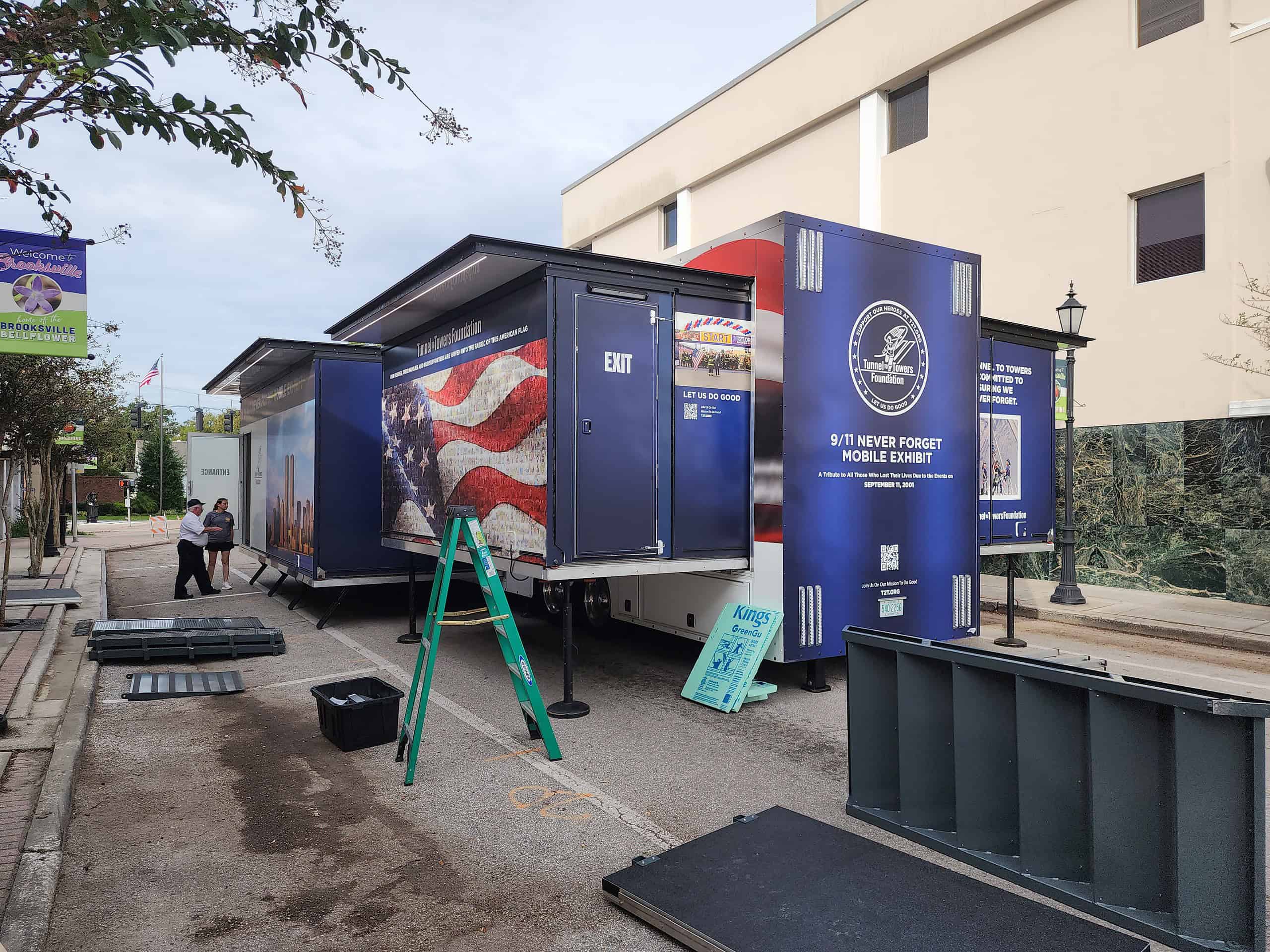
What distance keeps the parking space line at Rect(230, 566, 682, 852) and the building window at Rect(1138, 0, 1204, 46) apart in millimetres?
15342

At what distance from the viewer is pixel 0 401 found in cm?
1125

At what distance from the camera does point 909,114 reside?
19156 millimetres

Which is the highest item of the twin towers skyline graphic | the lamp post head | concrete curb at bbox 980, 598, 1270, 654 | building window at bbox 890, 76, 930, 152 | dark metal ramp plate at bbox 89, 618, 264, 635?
building window at bbox 890, 76, 930, 152

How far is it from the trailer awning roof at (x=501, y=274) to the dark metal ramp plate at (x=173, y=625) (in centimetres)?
392

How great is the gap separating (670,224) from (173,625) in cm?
2134

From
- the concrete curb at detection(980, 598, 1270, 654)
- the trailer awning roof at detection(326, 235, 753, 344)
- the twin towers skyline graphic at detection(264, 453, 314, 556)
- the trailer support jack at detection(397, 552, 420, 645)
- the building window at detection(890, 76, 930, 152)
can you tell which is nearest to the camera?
the trailer awning roof at detection(326, 235, 753, 344)

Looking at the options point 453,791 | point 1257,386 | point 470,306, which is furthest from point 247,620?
point 1257,386

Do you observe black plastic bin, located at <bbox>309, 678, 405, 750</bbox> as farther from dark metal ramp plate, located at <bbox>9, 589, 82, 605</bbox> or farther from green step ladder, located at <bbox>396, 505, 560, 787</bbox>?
dark metal ramp plate, located at <bbox>9, 589, 82, 605</bbox>

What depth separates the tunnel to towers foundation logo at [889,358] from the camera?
704cm

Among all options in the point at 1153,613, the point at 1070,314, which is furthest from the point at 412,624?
the point at 1153,613

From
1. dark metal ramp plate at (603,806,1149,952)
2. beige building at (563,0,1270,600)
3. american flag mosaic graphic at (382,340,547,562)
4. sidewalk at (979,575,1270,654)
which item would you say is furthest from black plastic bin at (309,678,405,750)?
beige building at (563,0,1270,600)

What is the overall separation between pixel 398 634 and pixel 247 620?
1.75 metres

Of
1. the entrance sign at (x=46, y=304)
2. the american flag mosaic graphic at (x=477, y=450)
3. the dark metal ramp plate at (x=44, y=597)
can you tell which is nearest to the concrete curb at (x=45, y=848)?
the american flag mosaic graphic at (x=477, y=450)

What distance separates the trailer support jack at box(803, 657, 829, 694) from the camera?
7.09m
